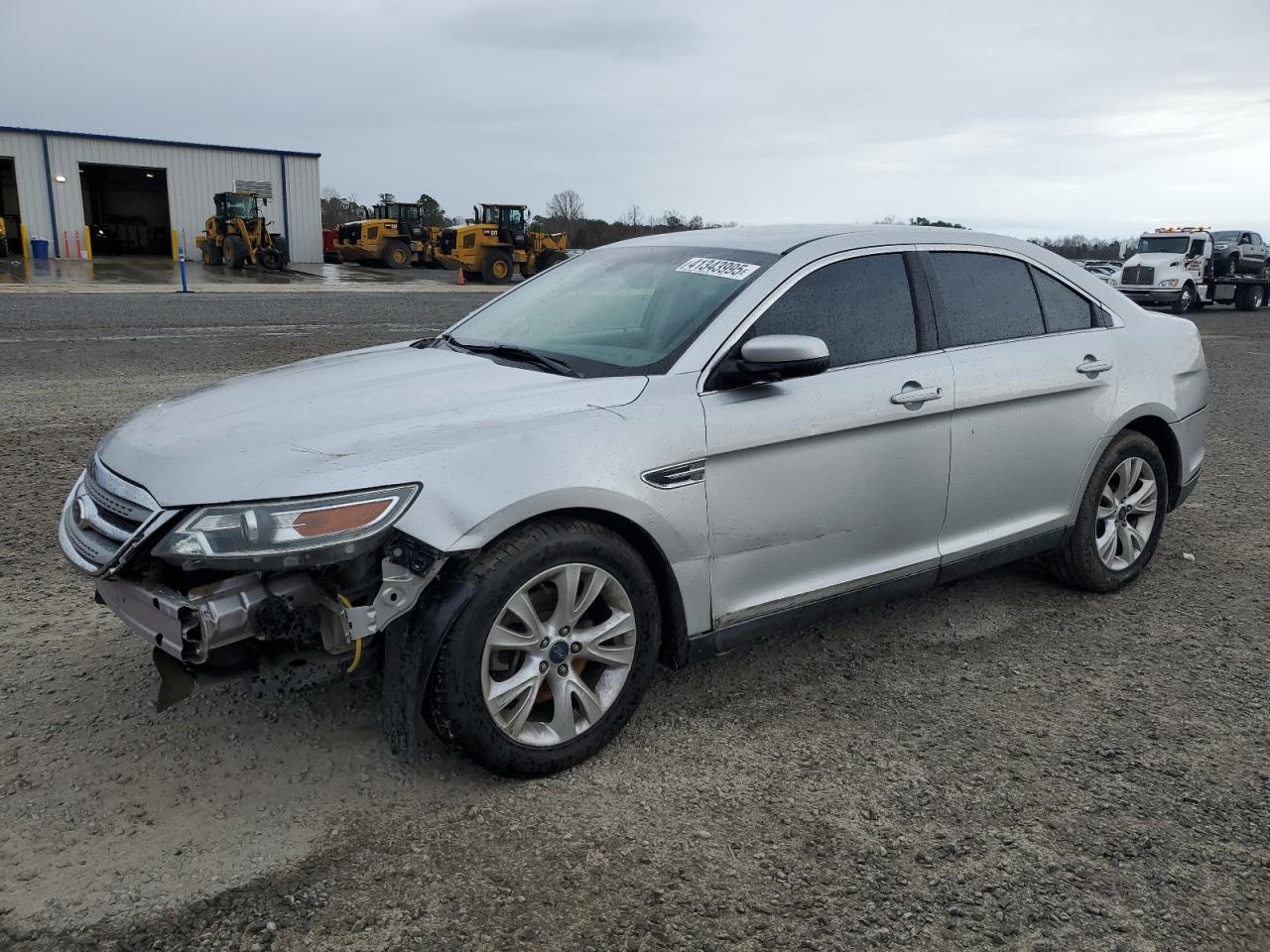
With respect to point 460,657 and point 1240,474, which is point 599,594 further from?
point 1240,474

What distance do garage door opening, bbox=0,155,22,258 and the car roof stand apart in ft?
149

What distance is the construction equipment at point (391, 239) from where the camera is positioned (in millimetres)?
41406

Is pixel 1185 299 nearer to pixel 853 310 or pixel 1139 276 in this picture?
pixel 1139 276

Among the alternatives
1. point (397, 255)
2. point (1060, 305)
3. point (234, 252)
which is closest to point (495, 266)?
point (397, 255)

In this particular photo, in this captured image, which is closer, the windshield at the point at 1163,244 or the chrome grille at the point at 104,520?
the chrome grille at the point at 104,520

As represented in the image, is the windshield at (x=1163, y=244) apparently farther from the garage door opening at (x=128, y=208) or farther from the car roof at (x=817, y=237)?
the garage door opening at (x=128, y=208)

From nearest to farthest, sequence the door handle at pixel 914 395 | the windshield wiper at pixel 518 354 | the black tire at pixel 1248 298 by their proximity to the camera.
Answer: the windshield wiper at pixel 518 354, the door handle at pixel 914 395, the black tire at pixel 1248 298

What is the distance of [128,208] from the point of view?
50.3 metres

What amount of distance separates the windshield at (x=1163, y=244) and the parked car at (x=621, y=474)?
27.6 meters

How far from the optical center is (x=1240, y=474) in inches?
291

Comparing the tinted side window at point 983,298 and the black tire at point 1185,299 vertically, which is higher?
the tinted side window at point 983,298

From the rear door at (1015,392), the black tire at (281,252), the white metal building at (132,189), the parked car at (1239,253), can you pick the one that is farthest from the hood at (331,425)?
the white metal building at (132,189)

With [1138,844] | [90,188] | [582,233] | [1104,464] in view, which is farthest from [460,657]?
[582,233]

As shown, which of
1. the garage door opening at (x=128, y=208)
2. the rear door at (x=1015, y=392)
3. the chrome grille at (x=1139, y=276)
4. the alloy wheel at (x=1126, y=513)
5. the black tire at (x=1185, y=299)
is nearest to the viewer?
the rear door at (x=1015, y=392)
